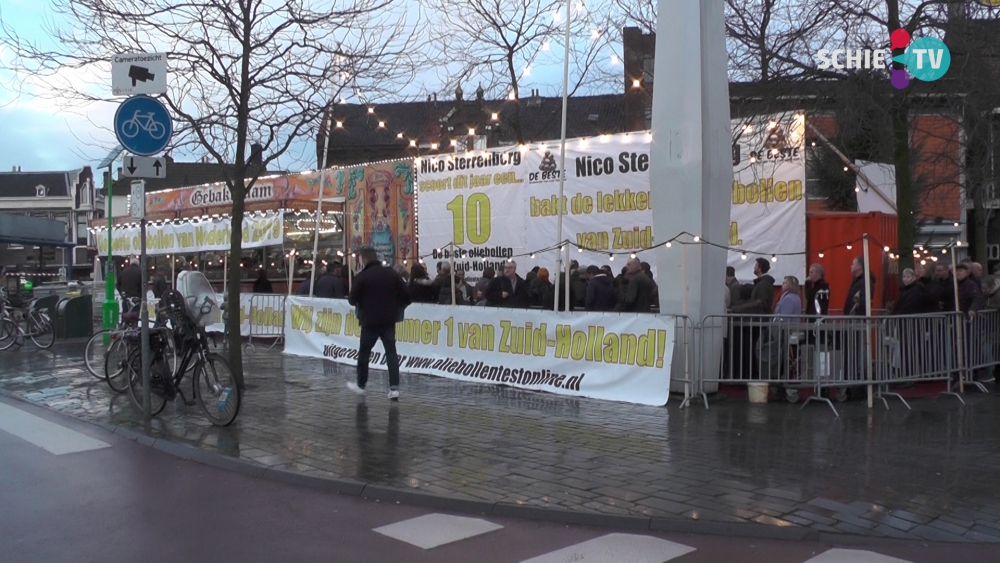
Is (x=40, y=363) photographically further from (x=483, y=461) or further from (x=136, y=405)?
(x=483, y=461)

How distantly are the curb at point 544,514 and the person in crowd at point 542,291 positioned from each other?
316 inches

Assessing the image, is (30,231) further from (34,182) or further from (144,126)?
(34,182)

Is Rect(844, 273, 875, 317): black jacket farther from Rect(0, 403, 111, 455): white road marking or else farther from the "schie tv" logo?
Rect(0, 403, 111, 455): white road marking

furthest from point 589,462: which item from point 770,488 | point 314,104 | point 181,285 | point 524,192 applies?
point 524,192

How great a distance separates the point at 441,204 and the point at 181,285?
34.1ft

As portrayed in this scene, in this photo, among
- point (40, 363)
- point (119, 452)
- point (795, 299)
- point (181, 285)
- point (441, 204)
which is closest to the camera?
point (119, 452)

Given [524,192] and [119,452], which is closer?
[119,452]

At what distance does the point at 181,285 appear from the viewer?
33.4ft

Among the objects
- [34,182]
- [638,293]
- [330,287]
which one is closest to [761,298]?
[638,293]

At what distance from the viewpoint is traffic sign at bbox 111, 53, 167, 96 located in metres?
9.29

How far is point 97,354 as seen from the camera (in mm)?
13547

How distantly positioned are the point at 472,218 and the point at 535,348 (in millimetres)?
7594

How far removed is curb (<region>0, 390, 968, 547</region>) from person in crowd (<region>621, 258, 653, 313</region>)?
22.4 feet

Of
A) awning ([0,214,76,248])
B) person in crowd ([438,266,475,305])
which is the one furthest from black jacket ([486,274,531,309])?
awning ([0,214,76,248])
